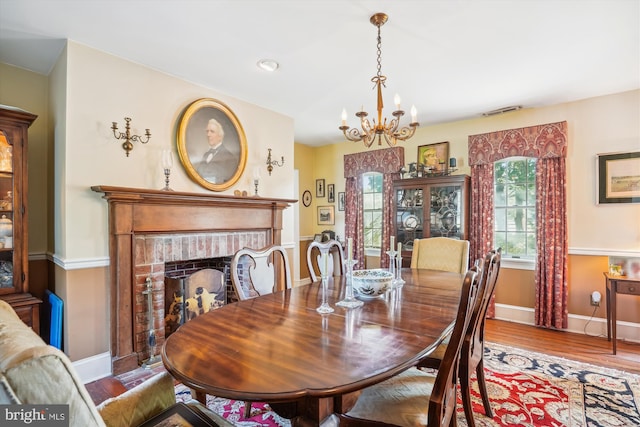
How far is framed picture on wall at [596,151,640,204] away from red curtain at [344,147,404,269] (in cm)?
227

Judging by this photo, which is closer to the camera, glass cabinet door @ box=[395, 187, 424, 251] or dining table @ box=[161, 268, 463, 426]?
dining table @ box=[161, 268, 463, 426]

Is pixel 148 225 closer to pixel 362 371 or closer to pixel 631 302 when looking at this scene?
pixel 362 371

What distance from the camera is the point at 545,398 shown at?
2172mm

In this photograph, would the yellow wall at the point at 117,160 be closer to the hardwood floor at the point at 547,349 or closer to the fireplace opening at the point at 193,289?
the hardwood floor at the point at 547,349

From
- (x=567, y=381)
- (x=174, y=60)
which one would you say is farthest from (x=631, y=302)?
(x=174, y=60)

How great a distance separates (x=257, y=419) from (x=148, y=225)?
1714 mm

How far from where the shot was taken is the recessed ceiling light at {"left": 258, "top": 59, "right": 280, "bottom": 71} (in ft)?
8.89

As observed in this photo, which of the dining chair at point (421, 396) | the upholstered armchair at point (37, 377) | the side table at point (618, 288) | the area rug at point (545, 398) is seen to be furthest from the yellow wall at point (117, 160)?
the dining chair at point (421, 396)

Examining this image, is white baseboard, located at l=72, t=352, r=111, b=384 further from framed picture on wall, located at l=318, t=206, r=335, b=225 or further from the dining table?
framed picture on wall, located at l=318, t=206, r=335, b=225

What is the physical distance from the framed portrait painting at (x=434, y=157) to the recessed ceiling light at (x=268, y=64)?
256cm

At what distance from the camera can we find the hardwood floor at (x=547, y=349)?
2.37 metres

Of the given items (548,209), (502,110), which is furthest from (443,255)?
(502,110)

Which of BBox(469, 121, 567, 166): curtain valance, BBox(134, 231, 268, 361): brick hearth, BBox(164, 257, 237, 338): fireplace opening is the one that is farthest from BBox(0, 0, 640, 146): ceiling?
BBox(164, 257, 237, 338): fireplace opening

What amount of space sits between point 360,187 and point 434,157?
124 cm
